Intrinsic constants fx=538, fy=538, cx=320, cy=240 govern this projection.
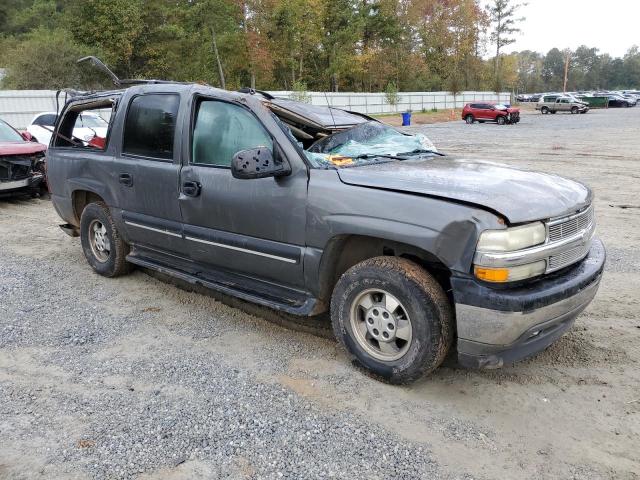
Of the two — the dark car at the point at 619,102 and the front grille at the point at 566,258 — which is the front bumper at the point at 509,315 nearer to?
the front grille at the point at 566,258

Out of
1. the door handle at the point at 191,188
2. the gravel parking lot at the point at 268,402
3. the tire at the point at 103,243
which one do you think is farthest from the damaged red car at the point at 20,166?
the door handle at the point at 191,188

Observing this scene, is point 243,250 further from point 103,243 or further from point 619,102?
point 619,102

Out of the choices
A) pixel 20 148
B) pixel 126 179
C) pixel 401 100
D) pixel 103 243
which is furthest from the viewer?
pixel 401 100

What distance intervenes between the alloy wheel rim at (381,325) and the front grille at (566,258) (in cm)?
87

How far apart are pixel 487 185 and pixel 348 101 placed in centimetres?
4315

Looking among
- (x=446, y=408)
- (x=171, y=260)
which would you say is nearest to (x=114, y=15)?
(x=171, y=260)

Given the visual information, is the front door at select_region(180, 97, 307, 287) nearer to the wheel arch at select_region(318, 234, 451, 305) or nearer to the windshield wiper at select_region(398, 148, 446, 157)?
the wheel arch at select_region(318, 234, 451, 305)

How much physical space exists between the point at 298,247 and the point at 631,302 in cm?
304

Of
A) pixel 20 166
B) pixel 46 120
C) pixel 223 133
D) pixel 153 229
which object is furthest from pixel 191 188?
pixel 46 120

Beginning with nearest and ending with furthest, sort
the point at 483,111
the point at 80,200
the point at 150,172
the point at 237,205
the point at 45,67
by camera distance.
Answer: the point at 237,205 → the point at 150,172 → the point at 80,200 → the point at 45,67 → the point at 483,111

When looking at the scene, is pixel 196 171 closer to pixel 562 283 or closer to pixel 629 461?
pixel 562 283

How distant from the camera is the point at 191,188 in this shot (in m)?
4.15

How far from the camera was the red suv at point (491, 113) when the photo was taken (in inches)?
1471

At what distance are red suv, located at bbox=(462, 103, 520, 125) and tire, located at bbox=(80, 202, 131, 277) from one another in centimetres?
3633
